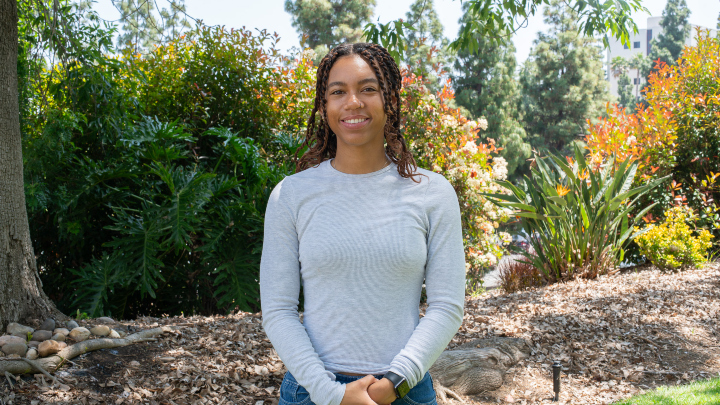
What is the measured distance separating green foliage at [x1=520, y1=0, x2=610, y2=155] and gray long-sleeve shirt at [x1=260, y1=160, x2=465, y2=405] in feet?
70.8

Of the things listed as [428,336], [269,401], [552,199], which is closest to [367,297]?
[428,336]

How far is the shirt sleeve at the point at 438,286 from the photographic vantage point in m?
1.28

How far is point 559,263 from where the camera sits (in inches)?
265

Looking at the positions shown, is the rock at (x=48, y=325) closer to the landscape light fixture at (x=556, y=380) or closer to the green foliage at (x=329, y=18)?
the landscape light fixture at (x=556, y=380)

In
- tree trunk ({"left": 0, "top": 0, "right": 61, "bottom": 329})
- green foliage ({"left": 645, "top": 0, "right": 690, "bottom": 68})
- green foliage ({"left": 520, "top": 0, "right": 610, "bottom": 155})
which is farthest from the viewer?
green foliage ({"left": 645, "top": 0, "right": 690, "bottom": 68})

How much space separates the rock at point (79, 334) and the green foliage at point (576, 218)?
486cm

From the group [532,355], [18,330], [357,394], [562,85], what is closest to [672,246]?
[532,355]

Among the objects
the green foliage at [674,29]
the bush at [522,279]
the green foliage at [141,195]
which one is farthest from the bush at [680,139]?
the green foliage at [674,29]

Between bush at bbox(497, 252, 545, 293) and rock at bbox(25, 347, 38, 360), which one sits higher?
rock at bbox(25, 347, 38, 360)

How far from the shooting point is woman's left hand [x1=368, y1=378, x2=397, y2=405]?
4.05ft

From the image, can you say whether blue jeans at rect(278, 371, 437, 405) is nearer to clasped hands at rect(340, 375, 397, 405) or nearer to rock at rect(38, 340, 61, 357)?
clasped hands at rect(340, 375, 397, 405)

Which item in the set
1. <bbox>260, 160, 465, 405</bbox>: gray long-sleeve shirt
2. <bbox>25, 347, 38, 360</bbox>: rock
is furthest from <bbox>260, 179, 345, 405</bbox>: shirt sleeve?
<bbox>25, 347, 38, 360</bbox>: rock

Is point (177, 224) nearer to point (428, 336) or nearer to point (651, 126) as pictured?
point (428, 336)

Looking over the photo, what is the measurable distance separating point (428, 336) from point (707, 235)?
7.41 m
